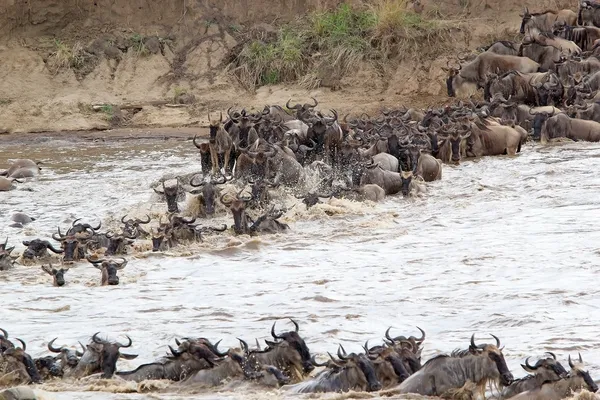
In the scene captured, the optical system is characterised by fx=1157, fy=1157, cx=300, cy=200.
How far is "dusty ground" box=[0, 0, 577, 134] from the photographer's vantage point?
24.1 m

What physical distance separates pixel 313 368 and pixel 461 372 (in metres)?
1.07

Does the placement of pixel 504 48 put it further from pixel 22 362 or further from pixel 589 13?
pixel 22 362

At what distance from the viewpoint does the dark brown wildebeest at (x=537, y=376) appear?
21.9 feet

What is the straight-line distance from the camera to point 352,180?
14602 mm

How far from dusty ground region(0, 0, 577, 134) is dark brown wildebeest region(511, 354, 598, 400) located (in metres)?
16.3

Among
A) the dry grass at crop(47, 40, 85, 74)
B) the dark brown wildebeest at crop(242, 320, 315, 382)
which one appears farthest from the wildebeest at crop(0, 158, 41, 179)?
the dark brown wildebeest at crop(242, 320, 315, 382)

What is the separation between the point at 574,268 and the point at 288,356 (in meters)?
3.47

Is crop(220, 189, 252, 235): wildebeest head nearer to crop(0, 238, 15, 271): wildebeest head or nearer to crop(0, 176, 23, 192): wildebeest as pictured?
crop(0, 238, 15, 271): wildebeest head

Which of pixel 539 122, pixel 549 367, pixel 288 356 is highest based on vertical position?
pixel 549 367

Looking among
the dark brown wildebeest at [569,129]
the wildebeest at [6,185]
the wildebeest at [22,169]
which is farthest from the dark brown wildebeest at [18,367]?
the dark brown wildebeest at [569,129]

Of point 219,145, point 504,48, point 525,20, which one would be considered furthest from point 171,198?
point 525,20

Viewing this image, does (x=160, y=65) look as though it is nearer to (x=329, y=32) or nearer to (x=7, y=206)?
(x=329, y=32)

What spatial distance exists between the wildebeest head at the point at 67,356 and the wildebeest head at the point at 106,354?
14 cm

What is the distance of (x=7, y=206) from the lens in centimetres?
1534
